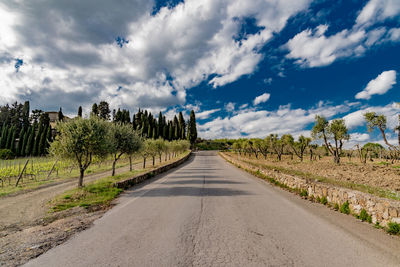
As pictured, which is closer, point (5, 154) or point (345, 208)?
point (345, 208)

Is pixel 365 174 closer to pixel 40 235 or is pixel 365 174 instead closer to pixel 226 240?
pixel 226 240

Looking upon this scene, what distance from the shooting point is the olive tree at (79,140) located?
40.4 ft

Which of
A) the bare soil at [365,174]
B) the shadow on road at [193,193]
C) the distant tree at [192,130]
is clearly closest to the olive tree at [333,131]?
the bare soil at [365,174]

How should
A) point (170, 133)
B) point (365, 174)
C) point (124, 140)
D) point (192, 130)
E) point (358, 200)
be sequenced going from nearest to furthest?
1. point (358, 200)
2. point (365, 174)
3. point (124, 140)
4. point (170, 133)
5. point (192, 130)

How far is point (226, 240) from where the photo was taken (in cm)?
475

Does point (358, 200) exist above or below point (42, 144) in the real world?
below

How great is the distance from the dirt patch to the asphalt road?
342mm

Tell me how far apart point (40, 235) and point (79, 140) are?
8201mm

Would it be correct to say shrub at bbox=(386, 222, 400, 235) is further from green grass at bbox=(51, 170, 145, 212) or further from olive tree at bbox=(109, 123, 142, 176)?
olive tree at bbox=(109, 123, 142, 176)

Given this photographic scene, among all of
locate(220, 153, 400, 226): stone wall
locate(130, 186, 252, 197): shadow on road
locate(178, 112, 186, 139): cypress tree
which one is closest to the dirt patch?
locate(130, 186, 252, 197): shadow on road

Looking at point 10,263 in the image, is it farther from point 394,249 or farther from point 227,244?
point 394,249

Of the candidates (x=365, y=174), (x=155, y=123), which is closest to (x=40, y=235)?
(x=365, y=174)

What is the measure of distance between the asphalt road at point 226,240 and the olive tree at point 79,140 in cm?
673

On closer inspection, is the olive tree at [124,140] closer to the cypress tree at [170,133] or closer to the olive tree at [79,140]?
the olive tree at [79,140]
